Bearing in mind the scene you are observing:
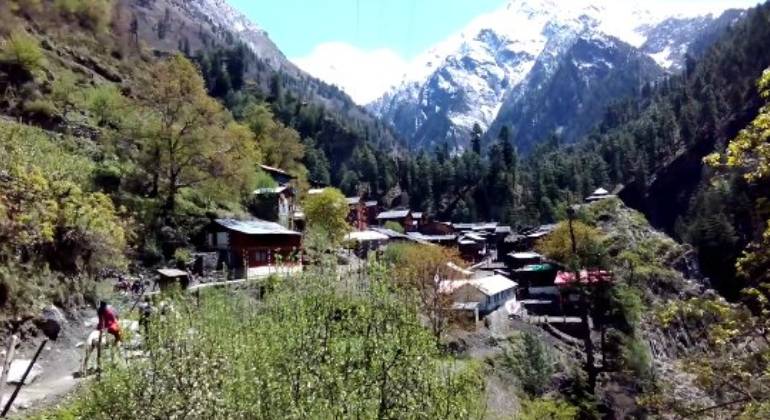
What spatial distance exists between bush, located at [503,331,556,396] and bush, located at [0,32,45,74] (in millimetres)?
38115

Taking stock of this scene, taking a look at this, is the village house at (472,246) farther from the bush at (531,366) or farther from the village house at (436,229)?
the bush at (531,366)

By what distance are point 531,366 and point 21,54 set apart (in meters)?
40.1

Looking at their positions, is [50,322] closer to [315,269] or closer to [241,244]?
[315,269]

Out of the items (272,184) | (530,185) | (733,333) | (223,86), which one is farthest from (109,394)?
(223,86)

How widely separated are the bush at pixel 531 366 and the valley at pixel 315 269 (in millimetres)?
178

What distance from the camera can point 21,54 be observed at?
45438mm

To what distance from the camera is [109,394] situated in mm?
10375

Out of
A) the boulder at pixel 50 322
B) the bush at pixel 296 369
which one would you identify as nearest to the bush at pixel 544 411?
the bush at pixel 296 369

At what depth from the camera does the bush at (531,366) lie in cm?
3372

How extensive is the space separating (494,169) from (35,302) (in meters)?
98.7

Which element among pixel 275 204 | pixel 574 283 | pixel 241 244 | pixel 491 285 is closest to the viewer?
pixel 241 244

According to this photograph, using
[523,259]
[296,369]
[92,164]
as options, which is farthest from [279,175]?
[296,369]

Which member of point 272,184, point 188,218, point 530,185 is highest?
point 530,185

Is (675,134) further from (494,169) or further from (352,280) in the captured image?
(352,280)
